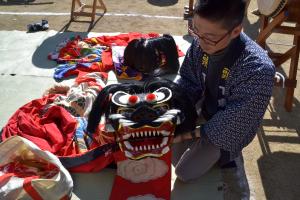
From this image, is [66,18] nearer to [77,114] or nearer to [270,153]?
[77,114]

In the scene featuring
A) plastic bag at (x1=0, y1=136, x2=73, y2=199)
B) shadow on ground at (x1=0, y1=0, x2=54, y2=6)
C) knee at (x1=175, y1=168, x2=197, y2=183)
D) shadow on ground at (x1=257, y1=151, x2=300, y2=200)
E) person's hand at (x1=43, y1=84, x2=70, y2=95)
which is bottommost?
shadow on ground at (x1=257, y1=151, x2=300, y2=200)

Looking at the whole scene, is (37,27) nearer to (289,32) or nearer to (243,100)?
(289,32)

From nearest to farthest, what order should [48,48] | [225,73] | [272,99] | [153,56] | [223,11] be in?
[223,11] → [225,73] → [272,99] → [153,56] → [48,48]

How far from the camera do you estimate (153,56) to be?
385 cm

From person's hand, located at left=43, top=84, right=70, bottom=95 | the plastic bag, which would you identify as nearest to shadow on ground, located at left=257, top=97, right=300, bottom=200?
the plastic bag

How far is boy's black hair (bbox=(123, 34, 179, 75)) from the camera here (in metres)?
3.84

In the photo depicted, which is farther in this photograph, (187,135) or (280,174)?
(280,174)

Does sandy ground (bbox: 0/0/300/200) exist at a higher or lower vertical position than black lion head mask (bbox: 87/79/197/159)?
lower

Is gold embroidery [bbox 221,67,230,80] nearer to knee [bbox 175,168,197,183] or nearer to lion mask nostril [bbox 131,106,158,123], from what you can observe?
lion mask nostril [bbox 131,106,158,123]

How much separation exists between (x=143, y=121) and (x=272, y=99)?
1.95 metres

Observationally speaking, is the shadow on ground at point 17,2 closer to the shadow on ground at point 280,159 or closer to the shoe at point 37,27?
the shoe at point 37,27

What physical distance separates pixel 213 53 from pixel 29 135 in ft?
5.03

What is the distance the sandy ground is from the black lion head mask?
65 centimetres

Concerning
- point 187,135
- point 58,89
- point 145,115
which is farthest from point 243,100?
point 58,89
